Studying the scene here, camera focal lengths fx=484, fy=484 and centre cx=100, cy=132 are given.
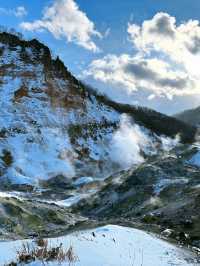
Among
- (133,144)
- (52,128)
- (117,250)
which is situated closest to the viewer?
(117,250)

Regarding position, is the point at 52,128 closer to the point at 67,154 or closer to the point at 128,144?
the point at 67,154

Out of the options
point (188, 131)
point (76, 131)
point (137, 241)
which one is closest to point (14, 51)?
point (76, 131)

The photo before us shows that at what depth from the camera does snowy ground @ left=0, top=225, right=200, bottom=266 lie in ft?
31.0

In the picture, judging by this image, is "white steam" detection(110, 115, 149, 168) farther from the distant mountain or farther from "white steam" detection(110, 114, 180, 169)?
the distant mountain

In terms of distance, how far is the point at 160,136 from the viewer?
327 feet

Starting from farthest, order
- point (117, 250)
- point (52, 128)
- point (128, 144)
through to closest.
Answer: point (128, 144), point (52, 128), point (117, 250)

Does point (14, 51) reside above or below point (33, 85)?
above

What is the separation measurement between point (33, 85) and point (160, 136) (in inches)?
1175

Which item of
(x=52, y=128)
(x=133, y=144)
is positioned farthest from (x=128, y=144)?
(x=52, y=128)

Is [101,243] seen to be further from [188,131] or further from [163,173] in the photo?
[188,131]

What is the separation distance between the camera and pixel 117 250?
11.2 meters

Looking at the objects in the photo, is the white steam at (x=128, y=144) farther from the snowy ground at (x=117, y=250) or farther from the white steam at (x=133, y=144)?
the snowy ground at (x=117, y=250)

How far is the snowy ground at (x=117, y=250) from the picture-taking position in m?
9.44

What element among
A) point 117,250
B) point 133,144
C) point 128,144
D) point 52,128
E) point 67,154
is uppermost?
point 52,128
